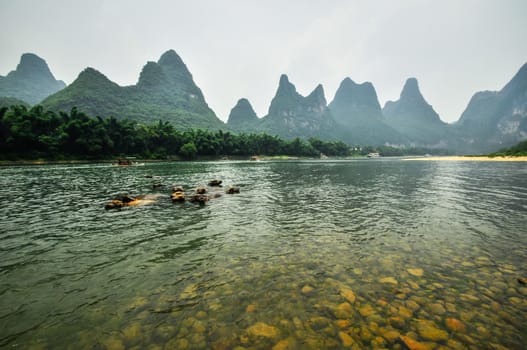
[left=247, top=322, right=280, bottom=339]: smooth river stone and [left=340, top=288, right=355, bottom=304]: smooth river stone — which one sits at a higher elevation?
[left=247, top=322, right=280, bottom=339]: smooth river stone

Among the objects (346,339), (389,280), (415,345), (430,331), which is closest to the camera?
(415,345)

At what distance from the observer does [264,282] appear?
7090mm

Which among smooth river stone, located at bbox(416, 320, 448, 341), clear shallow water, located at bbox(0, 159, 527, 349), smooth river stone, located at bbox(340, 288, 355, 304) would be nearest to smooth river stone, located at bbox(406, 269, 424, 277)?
clear shallow water, located at bbox(0, 159, 527, 349)

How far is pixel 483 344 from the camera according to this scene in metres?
4.51

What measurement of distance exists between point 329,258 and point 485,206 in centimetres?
1680

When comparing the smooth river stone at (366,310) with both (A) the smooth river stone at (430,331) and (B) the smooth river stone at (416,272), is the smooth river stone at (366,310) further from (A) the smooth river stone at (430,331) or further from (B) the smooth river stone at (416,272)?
(B) the smooth river stone at (416,272)

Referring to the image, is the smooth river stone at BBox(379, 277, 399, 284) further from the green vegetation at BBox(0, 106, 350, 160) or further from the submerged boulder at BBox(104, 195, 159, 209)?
the green vegetation at BBox(0, 106, 350, 160)

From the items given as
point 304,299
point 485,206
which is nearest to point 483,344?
point 304,299

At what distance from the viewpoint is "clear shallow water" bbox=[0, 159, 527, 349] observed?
4895mm

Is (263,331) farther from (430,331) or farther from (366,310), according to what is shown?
(430,331)

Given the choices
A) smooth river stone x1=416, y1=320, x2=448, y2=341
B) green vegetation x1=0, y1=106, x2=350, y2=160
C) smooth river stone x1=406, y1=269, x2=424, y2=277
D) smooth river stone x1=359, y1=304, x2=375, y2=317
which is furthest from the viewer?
green vegetation x1=0, y1=106, x2=350, y2=160

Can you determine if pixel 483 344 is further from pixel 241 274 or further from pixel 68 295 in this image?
pixel 68 295

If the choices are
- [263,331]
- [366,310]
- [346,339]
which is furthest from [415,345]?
[263,331]

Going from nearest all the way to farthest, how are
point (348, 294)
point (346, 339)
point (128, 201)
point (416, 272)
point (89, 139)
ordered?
point (346, 339)
point (348, 294)
point (416, 272)
point (128, 201)
point (89, 139)
